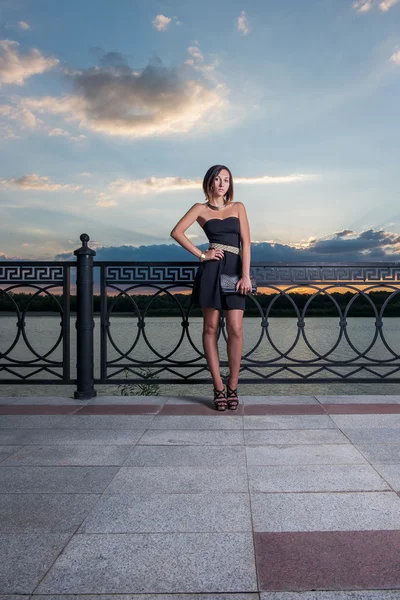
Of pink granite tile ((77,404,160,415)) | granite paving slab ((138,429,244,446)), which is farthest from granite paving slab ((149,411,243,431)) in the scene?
pink granite tile ((77,404,160,415))

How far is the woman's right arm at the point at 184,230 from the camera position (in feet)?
13.7

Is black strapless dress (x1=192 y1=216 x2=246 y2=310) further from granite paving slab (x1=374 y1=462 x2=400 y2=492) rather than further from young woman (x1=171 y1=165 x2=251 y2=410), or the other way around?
granite paving slab (x1=374 y1=462 x2=400 y2=492)

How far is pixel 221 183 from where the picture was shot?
166 inches

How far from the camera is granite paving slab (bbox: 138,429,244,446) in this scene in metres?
3.36

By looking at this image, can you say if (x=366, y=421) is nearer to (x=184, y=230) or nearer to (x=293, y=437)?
(x=293, y=437)

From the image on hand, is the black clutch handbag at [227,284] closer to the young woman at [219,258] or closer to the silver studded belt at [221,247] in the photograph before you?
the young woman at [219,258]

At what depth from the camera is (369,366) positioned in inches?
204

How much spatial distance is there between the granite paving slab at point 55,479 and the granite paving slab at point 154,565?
572mm

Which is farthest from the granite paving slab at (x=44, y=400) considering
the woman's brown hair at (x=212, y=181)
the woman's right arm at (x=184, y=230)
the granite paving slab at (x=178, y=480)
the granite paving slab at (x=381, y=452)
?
the granite paving slab at (x=381, y=452)

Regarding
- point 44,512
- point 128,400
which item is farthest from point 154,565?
point 128,400

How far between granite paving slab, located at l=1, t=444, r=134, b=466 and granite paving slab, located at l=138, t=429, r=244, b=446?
0.21m

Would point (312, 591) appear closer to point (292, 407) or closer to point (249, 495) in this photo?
point (249, 495)

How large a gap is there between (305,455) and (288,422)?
Result: 2.78 ft

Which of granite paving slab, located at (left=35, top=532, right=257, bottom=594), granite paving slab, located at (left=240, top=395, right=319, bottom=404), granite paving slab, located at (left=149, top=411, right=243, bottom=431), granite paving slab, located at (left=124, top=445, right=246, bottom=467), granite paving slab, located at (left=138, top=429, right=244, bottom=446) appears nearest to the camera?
granite paving slab, located at (left=35, top=532, right=257, bottom=594)
